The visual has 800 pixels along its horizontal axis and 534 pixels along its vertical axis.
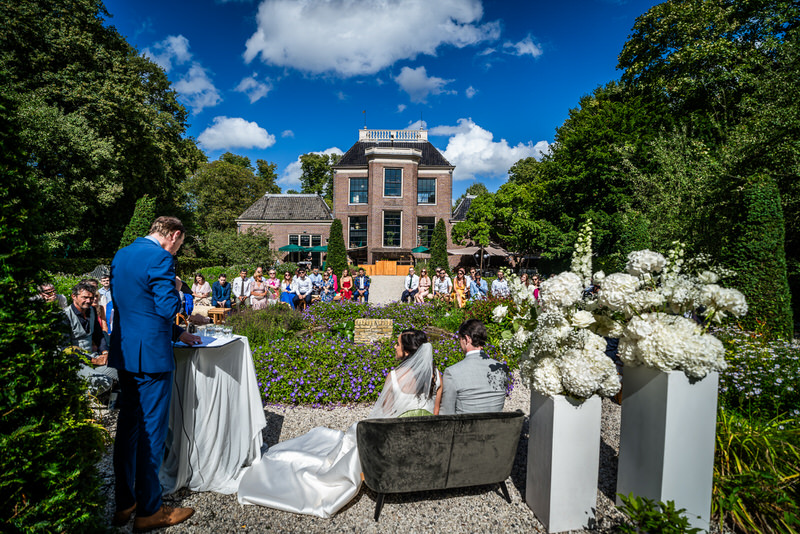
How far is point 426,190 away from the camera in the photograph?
3391 cm

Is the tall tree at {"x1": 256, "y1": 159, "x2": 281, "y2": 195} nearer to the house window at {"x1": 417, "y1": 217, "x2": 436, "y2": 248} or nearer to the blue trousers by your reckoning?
the house window at {"x1": 417, "y1": 217, "x2": 436, "y2": 248}

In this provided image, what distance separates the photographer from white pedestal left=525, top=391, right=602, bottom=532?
9.02 feet

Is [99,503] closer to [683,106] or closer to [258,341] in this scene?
[258,341]

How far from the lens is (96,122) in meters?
17.1

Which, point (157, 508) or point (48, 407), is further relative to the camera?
point (157, 508)

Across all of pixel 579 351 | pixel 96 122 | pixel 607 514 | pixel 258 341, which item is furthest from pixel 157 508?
pixel 96 122

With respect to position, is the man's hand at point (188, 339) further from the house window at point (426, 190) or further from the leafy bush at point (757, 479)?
the house window at point (426, 190)

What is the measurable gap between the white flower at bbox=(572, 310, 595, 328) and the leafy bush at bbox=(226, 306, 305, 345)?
550cm

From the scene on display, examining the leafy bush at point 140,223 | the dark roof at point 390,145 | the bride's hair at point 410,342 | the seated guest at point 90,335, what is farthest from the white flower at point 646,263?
the dark roof at point 390,145

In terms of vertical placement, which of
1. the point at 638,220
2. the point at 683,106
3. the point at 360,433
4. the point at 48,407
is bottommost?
the point at 360,433

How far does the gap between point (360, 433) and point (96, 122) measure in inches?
818

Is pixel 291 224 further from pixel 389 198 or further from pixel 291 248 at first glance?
pixel 389 198

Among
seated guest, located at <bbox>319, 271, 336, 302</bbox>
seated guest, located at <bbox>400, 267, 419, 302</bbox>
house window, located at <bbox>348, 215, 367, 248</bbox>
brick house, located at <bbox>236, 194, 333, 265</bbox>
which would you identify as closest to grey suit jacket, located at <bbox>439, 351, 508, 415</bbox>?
seated guest, located at <bbox>319, 271, 336, 302</bbox>

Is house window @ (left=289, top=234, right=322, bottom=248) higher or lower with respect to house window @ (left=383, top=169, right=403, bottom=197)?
lower
